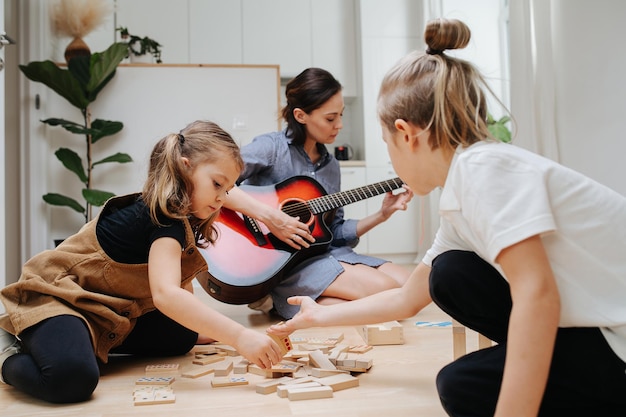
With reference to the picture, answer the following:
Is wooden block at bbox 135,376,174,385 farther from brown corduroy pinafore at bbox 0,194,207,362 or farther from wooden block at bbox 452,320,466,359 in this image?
wooden block at bbox 452,320,466,359

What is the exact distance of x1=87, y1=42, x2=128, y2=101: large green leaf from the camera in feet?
12.8

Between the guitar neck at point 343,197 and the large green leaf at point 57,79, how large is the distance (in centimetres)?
221

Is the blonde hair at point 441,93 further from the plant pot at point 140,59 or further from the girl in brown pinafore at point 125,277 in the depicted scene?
the plant pot at point 140,59

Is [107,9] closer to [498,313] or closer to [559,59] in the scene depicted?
[559,59]

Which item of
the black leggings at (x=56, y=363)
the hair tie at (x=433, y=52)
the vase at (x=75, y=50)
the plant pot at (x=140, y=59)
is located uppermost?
the plant pot at (x=140, y=59)

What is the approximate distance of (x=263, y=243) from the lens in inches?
92.4

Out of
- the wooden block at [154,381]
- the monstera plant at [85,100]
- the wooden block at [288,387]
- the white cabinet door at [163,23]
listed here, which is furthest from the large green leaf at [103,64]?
the wooden block at [288,387]

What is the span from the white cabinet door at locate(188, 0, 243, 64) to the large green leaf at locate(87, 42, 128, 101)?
1176 mm

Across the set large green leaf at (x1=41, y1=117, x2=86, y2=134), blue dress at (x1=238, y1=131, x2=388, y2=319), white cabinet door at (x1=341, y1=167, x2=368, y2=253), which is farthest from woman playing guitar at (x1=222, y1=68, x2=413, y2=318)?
white cabinet door at (x1=341, y1=167, x2=368, y2=253)

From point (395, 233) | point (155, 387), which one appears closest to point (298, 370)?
point (155, 387)

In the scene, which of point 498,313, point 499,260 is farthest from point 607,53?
point 499,260

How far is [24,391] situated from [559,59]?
250 centimetres

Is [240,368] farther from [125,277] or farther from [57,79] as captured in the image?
[57,79]

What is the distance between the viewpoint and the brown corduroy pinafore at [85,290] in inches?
60.4
